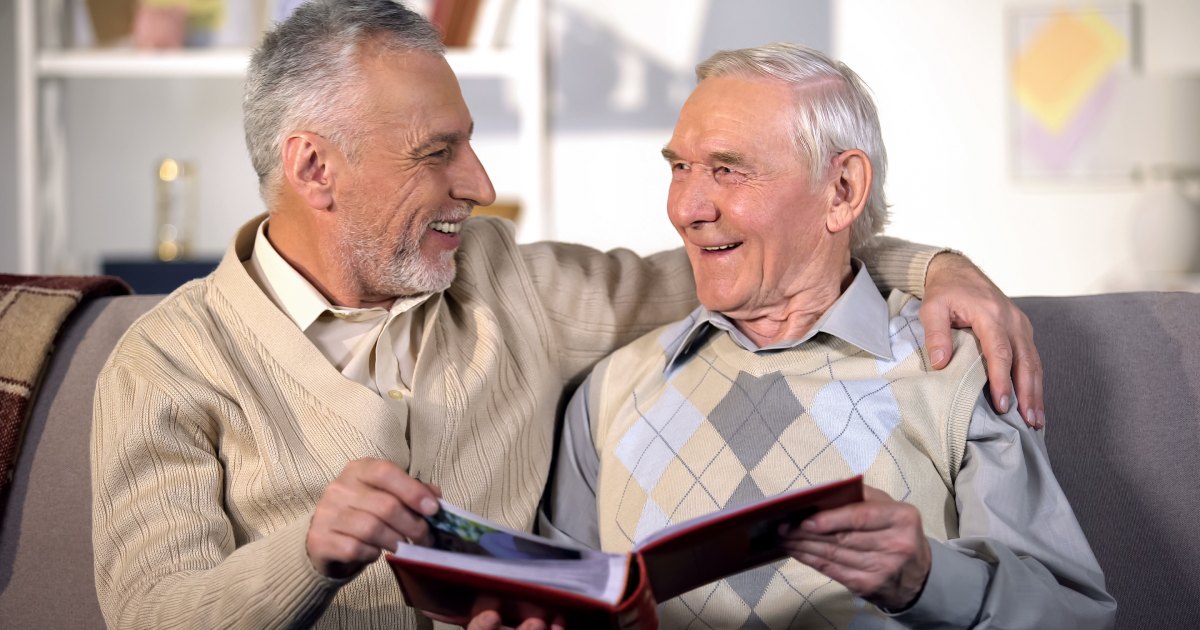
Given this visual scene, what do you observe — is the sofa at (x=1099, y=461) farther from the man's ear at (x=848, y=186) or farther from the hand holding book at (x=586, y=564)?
the hand holding book at (x=586, y=564)

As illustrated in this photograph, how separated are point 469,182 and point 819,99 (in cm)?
54

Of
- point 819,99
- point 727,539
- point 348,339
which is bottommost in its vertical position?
point 727,539

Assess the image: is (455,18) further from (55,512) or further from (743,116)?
(55,512)

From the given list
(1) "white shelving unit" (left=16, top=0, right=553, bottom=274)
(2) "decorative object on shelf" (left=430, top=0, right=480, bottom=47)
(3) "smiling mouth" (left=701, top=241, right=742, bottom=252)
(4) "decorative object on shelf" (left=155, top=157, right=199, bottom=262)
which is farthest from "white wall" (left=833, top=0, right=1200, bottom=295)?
(3) "smiling mouth" (left=701, top=241, right=742, bottom=252)

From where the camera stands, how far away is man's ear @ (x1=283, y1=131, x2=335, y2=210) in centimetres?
170

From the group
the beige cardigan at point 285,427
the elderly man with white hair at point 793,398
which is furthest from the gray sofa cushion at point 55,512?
the elderly man with white hair at point 793,398

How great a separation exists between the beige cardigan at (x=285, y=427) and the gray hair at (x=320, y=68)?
183 millimetres

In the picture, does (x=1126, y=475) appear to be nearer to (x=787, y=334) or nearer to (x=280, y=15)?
(x=787, y=334)

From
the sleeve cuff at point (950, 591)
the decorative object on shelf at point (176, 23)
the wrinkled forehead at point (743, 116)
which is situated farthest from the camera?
the decorative object on shelf at point (176, 23)

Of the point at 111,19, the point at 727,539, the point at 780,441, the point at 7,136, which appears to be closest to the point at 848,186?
the point at 780,441

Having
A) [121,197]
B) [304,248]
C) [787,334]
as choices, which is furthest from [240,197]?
[787,334]

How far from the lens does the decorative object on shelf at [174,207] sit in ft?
11.7

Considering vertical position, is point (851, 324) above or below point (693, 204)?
below

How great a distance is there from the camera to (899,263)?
1.73 m
